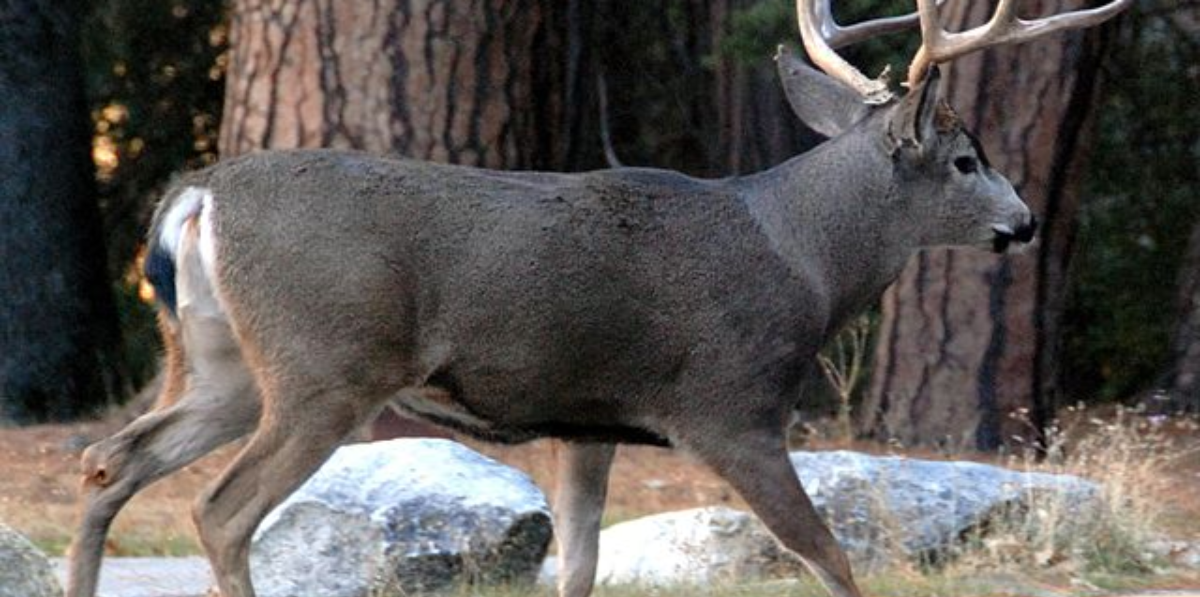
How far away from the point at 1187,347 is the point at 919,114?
24.4ft

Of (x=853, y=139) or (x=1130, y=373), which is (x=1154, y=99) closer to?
(x=1130, y=373)

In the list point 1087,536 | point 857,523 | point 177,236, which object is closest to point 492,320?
point 177,236

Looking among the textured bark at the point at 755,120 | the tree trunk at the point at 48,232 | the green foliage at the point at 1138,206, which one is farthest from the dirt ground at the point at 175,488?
the textured bark at the point at 755,120

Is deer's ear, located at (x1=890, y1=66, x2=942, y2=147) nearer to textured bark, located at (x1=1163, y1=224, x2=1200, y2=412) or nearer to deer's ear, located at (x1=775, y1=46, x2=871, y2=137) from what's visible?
deer's ear, located at (x1=775, y1=46, x2=871, y2=137)

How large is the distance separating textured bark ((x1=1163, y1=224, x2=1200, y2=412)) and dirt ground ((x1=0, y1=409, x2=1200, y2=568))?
2.67 ft

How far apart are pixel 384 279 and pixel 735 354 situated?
4.11 feet

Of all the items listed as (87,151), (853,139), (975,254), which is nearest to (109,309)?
(87,151)

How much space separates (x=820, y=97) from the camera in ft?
31.4

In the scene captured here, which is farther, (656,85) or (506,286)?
(656,85)

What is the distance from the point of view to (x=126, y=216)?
19969mm

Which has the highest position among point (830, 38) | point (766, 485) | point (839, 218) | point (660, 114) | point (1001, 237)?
point (830, 38)

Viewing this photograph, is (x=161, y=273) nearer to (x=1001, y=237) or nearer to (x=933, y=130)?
(x=933, y=130)

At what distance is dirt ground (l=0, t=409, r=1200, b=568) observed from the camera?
11641mm

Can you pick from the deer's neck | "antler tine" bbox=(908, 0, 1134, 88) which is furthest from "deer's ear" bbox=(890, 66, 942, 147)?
"antler tine" bbox=(908, 0, 1134, 88)
